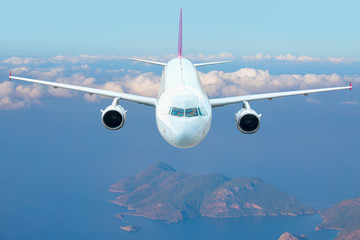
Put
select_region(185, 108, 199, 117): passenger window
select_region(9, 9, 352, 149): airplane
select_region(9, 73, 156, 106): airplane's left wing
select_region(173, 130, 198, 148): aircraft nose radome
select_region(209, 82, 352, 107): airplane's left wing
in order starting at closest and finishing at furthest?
1. select_region(173, 130, 198, 148): aircraft nose radome
2. select_region(9, 9, 352, 149): airplane
3. select_region(185, 108, 199, 117): passenger window
4. select_region(209, 82, 352, 107): airplane's left wing
5. select_region(9, 73, 156, 106): airplane's left wing

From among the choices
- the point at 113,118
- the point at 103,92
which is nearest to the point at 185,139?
the point at 113,118

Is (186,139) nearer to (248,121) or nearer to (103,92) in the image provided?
(248,121)

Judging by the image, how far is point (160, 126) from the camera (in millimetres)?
23750

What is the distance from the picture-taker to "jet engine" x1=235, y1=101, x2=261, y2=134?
27.3 m

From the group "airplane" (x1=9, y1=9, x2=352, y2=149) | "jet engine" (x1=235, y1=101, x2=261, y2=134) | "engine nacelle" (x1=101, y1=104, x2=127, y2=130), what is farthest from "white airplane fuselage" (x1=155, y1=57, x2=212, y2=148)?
"engine nacelle" (x1=101, y1=104, x2=127, y2=130)

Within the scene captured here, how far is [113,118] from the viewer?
90.6 feet

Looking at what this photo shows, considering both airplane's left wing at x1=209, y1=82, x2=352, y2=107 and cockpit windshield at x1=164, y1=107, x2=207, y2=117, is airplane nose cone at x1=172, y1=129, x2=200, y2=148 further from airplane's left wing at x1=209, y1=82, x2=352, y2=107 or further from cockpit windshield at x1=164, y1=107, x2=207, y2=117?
airplane's left wing at x1=209, y1=82, x2=352, y2=107

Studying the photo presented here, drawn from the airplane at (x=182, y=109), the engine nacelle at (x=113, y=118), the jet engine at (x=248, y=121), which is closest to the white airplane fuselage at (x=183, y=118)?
the airplane at (x=182, y=109)

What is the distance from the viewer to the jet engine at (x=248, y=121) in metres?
27.3

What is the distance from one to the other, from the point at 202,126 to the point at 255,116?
21.3 feet

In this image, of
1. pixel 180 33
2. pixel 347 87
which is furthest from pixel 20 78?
pixel 347 87

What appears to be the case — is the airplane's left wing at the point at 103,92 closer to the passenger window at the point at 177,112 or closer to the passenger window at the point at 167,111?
the passenger window at the point at 167,111

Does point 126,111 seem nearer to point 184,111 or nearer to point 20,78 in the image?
point 184,111

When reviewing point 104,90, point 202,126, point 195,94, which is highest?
point 104,90
